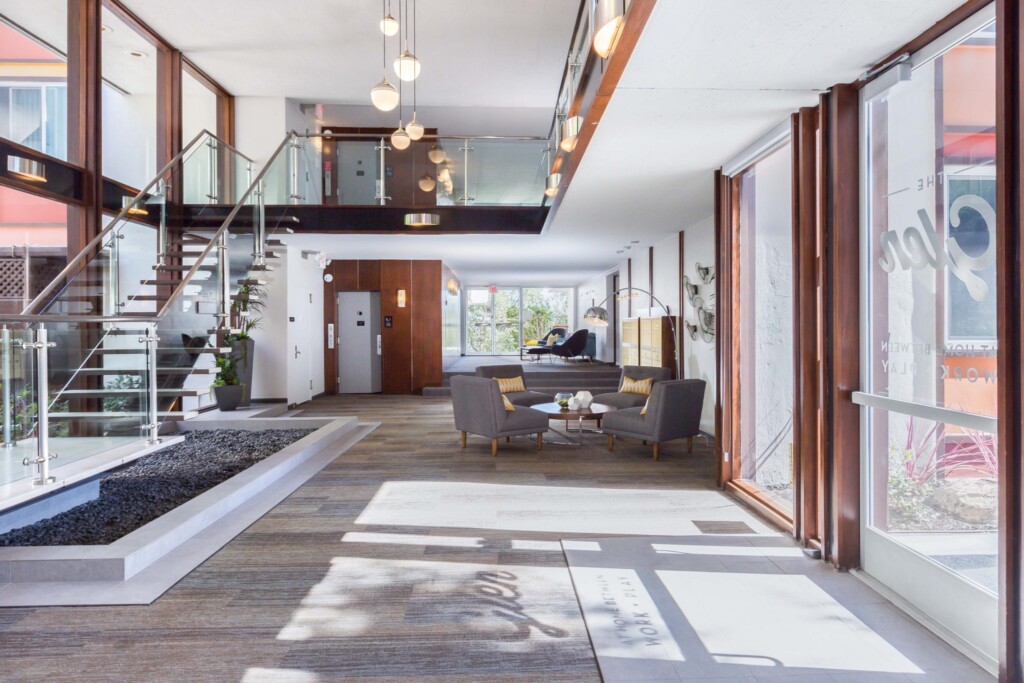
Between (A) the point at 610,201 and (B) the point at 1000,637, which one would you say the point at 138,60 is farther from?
(B) the point at 1000,637

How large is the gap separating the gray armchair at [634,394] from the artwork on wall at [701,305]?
0.70 meters

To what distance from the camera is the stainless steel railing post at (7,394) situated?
3.50 meters

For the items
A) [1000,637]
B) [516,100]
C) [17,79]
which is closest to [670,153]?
[1000,637]

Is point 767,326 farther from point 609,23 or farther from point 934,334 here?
point 609,23

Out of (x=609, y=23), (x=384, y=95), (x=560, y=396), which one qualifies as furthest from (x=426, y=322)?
(x=609, y=23)

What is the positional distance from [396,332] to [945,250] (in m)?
10.0

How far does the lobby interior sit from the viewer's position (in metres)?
2.45

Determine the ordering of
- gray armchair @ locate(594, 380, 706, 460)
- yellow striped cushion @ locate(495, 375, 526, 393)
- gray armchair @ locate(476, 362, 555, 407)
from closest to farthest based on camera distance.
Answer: gray armchair @ locate(594, 380, 706, 460) < gray armchair @ locate(476, 362, 555, 407) < yellow striped cushion @ locate(495, 375, 526, 393)

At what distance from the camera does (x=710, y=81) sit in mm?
3186

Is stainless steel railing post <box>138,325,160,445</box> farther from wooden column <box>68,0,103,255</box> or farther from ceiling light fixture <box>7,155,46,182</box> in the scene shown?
wooden column <box>68,0,103,255</box>

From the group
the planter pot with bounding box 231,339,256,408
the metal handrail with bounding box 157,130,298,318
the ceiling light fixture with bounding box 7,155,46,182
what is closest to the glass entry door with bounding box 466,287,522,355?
the planter pot with bounding box 231,339,256,408

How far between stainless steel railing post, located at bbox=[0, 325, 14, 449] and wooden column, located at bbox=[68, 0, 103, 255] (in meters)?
3.62

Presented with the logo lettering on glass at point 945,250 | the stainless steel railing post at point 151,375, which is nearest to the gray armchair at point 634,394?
the logo lettering on glass at point 945,250

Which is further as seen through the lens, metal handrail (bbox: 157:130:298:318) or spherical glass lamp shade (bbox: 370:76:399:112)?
spherical glass lamp shade (bbox: 370:76:399:112)
